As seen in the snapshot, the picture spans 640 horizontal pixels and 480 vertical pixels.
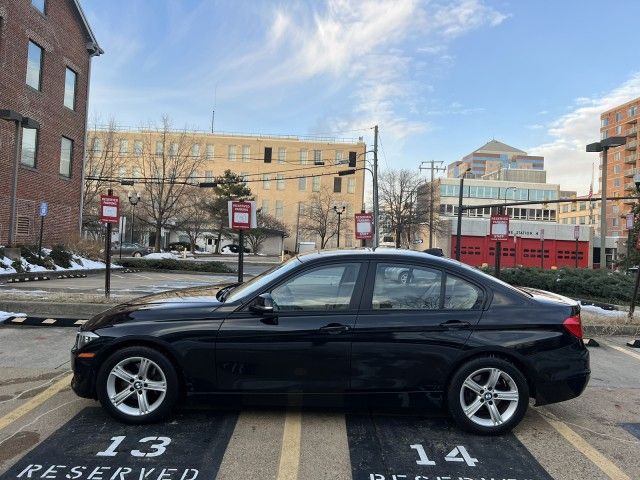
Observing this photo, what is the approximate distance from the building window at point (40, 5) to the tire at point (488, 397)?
81.6ft

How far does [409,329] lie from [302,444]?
126cm

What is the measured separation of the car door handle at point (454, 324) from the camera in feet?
14.4

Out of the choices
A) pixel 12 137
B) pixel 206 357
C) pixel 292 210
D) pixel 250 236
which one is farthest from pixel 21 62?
pixel 292 210

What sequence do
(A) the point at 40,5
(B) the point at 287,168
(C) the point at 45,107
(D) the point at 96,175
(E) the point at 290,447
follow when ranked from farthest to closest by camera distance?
(B) the point at 287,168
(D) the point at 96,175
(C) the point at 45,107
(A) the point at 40,5
(E) the point at 290,447

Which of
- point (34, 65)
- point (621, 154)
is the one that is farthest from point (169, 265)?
point (621, 154)

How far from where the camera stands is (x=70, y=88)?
2569cm

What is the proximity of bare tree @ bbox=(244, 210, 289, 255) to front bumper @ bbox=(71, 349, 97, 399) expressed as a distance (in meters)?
54.4

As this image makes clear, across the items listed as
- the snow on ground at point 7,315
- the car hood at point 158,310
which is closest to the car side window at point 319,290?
the car hood at point 158,310

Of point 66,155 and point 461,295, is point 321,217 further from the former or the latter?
point 461,295

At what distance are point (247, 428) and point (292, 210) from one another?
76.4m

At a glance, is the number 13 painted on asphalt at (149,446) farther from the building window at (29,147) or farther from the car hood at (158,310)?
the building window at (29,147)

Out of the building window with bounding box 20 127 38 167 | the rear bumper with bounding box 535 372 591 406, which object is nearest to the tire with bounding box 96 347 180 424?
Result: the rear bumper with bounding box 535 372 591 406

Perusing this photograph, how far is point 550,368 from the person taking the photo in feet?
14.4

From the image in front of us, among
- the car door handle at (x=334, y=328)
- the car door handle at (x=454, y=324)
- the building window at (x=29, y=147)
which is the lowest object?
the car door handle at (x=334, y=328)
